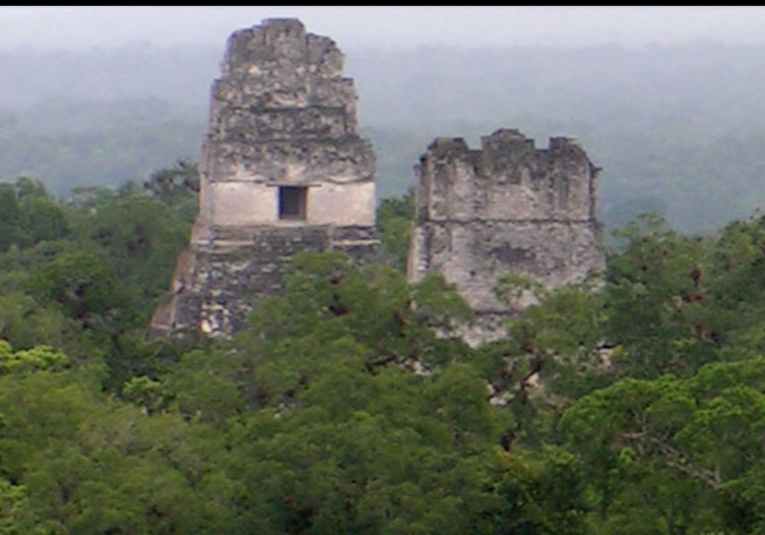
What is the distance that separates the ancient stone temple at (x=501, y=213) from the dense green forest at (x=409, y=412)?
68cm

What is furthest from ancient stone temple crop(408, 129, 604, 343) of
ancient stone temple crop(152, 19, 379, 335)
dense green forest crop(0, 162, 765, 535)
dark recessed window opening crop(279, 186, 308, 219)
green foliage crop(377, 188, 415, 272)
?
green foliage crop(377, 188, 415, 272)

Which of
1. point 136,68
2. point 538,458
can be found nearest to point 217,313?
point 538,458

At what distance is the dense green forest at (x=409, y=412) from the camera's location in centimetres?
1193

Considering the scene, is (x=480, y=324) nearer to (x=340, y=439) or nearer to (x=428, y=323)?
(x=428, y=323)

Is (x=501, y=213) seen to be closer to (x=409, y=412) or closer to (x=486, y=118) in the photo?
(x=409, y=412)

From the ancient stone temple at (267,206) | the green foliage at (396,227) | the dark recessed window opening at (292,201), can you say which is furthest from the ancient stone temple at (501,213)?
the green foliage at (396,227)

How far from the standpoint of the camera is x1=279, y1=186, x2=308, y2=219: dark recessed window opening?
67.6 ft

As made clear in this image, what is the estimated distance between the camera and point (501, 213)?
19.0 metres

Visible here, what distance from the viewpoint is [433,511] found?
12789mm

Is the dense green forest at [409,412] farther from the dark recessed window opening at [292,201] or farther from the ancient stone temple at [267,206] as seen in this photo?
the dark recessed window opening at [292,201]

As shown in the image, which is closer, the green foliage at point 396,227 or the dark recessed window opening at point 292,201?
the dark recessed window opening at point 292,201

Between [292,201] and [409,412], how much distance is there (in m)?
7.11

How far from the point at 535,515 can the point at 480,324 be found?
5.62 metres

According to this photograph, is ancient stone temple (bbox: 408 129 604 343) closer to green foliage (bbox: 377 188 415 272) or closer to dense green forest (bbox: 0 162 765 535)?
dense green forest (bbox: 0 162 765 535)
